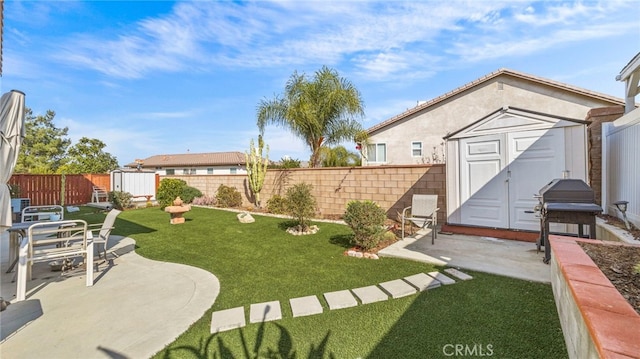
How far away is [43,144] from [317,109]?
32875mm

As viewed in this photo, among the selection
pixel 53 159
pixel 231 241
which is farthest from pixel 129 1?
pixel 53 159

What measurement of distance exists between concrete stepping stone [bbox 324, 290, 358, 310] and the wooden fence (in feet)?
60.5

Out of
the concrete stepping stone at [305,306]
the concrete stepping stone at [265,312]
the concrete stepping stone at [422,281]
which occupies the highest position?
the concrete stepping stone at [422,281]

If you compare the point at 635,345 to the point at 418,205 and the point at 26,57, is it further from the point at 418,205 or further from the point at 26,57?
the point at 26,57

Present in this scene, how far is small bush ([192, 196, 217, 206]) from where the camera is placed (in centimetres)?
1521

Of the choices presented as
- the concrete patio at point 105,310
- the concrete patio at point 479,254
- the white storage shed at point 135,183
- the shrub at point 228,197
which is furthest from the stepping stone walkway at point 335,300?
the white storage shed at point 135,183

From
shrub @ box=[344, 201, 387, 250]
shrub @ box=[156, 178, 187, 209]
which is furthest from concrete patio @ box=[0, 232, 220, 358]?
shrub @ box=[156, 178, 187, 209]

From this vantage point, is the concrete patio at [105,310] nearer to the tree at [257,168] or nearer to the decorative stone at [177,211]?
the decorative stone at [177,211]

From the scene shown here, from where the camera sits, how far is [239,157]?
33594 mm

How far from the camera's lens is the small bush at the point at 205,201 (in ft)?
49.9

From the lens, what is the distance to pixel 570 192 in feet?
13.9

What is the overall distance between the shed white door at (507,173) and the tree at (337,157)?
8631mm

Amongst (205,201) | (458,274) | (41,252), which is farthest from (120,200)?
(458,274)

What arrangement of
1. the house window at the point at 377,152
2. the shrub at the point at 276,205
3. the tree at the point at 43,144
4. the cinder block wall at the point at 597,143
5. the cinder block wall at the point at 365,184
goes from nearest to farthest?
the cinder block wall at the point at 597,143, the cinder block wall at the point at 365,184, the shrub at the point at 276,205, the house window at the point at 377,152, the tree at the point at 43,144
